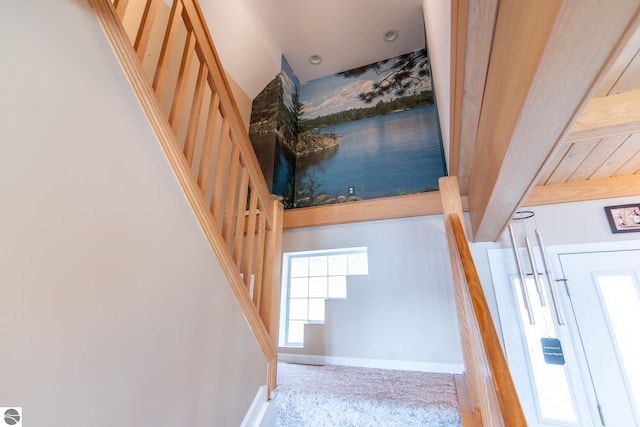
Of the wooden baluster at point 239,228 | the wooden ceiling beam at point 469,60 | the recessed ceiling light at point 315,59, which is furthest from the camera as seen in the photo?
the recessed ceiling light at point 315,59

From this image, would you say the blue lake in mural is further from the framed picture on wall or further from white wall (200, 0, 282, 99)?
the framed picture on wall

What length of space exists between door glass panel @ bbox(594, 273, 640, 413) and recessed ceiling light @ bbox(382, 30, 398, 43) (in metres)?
3.31

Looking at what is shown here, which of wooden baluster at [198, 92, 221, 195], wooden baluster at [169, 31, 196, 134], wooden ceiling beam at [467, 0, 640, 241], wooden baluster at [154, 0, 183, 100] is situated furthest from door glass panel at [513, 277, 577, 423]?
wooden baluster at [154, 0, 183, 100]

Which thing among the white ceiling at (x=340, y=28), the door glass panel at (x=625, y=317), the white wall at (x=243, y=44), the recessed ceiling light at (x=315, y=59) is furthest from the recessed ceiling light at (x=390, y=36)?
the door glass panel at (x=625, y=317)

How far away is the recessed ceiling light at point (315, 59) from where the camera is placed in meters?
3.92

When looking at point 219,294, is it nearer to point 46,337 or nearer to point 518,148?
point 46,337

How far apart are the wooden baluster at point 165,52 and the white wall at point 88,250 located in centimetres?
17

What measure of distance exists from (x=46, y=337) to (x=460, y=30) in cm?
175

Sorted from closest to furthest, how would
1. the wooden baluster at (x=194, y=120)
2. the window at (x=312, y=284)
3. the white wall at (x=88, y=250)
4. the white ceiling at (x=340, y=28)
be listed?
the white wall at (x=88, y=250), the wooden baluster at (x=194, y=120), the window at (x=312, y=284), the white ceiling at (x=340, y=28)

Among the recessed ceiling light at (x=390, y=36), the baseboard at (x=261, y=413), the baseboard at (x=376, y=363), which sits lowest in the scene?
the baseboard at (x=261, y=413)

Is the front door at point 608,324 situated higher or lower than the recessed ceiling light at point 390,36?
lower

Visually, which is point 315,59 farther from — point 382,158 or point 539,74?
point 539,74

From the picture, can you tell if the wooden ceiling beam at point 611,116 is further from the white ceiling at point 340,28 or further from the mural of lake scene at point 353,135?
the white ceiling at point 340,28

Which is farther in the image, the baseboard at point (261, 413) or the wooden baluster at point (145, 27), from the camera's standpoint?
the baseboard at point (261, 413)
